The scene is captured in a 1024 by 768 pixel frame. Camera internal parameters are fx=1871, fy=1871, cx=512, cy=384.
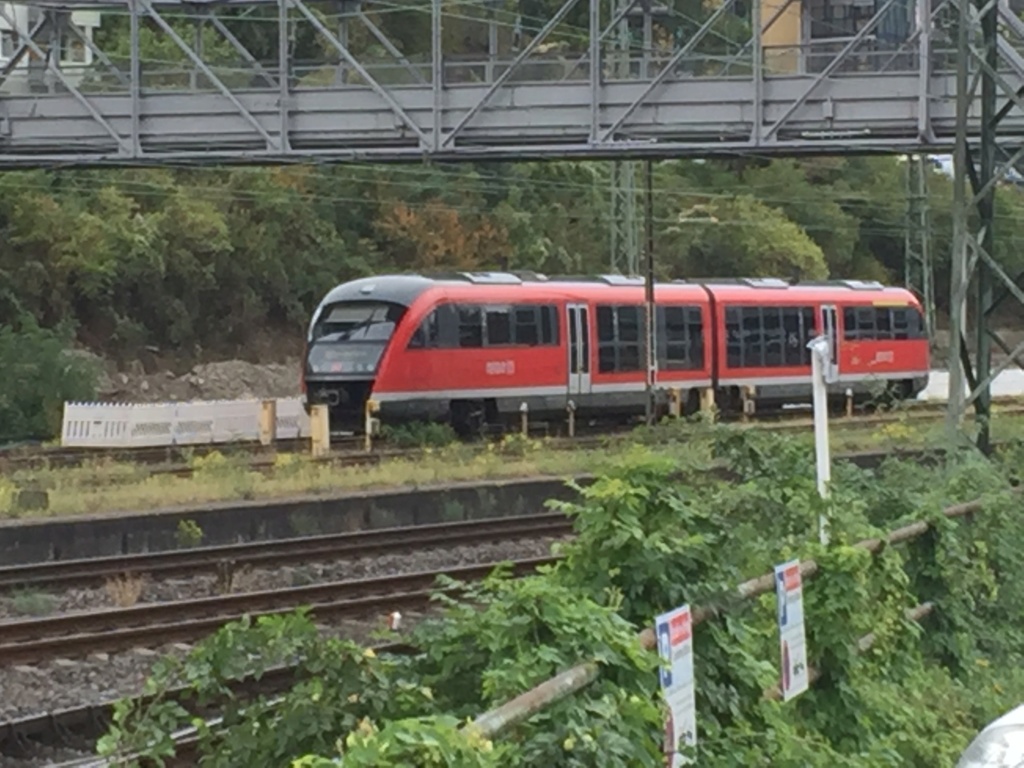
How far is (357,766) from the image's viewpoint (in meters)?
4.84

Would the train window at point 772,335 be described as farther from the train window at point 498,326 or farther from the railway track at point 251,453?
the train window at point 498,326

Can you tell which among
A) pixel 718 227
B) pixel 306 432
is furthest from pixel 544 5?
pixel 306 432

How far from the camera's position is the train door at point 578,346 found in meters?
33.2

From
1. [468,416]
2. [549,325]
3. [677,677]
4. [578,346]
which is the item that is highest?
[677,677]

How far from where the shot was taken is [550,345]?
107 ft

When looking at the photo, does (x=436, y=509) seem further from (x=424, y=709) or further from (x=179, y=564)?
(x=424, y=709)

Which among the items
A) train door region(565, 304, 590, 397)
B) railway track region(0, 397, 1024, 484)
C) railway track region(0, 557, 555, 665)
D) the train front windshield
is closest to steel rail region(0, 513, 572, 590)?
railway track region(0, 557, 555, 665)

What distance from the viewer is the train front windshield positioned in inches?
1204

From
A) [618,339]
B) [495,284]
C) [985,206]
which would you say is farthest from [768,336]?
[985,206]

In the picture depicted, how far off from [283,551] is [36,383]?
72.7ft

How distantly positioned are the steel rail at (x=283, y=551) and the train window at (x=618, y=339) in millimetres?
10730

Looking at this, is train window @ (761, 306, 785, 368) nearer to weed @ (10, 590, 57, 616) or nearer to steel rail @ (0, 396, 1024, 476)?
steel rail @ (0, 396, 1024, 476)

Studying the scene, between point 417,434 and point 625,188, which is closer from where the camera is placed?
point 417,434

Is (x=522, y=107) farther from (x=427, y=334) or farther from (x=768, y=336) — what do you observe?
(x=768, y=336)
